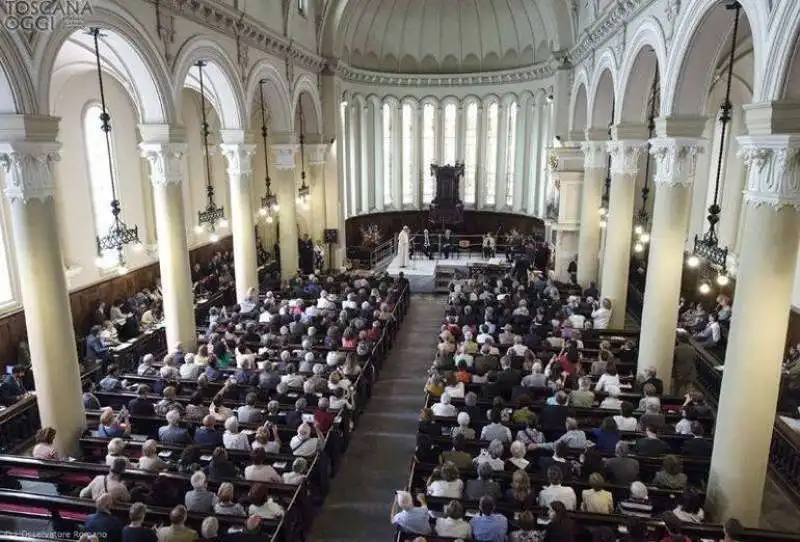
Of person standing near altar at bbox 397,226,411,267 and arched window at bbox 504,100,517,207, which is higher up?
arched window at bbox 504,100,517,207

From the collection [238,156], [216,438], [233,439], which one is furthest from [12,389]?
[238,156]

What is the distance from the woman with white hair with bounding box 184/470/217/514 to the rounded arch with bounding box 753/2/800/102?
340 inches

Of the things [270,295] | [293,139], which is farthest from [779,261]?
[293,139]

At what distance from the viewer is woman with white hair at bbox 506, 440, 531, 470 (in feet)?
28.1

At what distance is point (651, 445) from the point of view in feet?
29.0

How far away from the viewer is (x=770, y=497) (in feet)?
31.0

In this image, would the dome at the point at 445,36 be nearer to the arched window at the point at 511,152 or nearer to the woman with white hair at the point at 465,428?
the arched window at the point at 511,152

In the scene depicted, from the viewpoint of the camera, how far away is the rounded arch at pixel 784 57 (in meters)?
6.91

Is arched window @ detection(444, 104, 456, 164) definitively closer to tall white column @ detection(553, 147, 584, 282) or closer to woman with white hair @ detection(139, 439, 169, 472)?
tall white column @ detection(553, 147, 584, 282)

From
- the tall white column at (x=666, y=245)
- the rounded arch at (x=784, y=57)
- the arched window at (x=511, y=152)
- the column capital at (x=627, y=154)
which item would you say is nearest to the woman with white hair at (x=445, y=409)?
the tall white column at (x=666, y=245)

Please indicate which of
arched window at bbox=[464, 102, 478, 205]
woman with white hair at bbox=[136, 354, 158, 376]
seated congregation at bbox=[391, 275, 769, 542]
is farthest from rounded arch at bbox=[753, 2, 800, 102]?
arched window at bbox=[464, 102, 478, 205]

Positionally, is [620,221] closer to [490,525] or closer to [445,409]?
[445,409]

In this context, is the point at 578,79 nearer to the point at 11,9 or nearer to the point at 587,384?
the point at 587,384

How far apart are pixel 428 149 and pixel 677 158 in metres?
21.6
